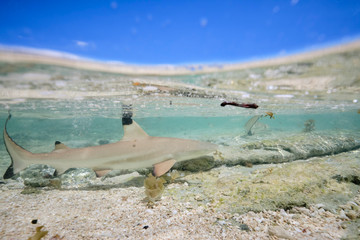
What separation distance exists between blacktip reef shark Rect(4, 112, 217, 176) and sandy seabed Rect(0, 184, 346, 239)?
1034 mm

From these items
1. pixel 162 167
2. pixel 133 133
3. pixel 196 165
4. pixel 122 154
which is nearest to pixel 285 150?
pixel 196 165

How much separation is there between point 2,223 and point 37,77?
20.9 feet

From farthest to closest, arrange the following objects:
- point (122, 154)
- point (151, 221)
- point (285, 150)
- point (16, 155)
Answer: point (285, 150), point (122, 154), point (16, 155), point (151, 221)

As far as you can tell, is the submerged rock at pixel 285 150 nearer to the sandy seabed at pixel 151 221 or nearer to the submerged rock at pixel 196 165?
the submerged rock at pixel 196 165

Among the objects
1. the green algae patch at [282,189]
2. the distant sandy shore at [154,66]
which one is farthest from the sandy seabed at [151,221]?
the distant sandy shore at [154,66]

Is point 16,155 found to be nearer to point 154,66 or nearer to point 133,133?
point 133,133

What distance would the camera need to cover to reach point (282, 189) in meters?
4.20

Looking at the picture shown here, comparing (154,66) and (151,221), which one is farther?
(154,66)

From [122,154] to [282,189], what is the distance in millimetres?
4609

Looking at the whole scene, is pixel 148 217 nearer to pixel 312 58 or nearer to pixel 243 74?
pixel 243 74

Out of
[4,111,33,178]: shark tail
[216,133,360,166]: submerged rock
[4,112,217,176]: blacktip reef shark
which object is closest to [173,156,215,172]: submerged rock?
[4,112,217,176]: blacktip reef shark

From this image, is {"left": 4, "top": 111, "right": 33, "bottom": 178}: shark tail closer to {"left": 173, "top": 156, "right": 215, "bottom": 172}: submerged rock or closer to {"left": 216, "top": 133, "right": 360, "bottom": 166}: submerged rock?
{"left": 173, "top": 156, "right": 215, "bottom": 172}: submerged rock

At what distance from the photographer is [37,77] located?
7449 millimetres

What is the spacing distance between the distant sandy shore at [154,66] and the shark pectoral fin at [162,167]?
4100mm
